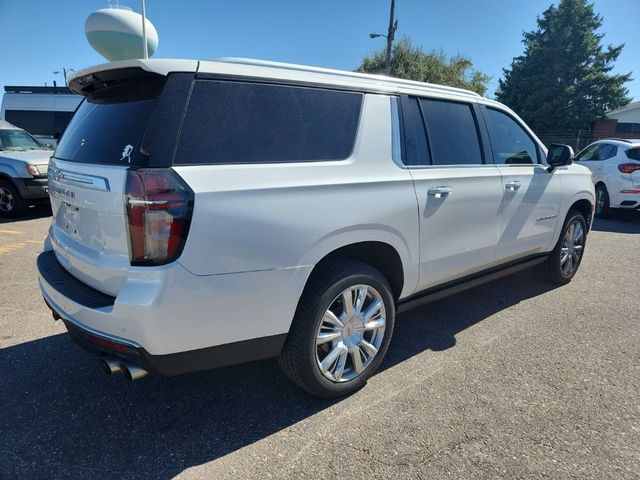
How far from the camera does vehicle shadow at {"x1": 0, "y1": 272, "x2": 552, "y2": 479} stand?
2170 mm

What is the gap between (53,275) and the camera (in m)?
2.60

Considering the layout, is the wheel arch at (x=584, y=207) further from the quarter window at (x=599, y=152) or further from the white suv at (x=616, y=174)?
the quarter window at (x=599, y=152)

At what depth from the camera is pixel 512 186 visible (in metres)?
3.79

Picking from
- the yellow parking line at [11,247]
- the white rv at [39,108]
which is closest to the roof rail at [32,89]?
the white rv at [39,108]

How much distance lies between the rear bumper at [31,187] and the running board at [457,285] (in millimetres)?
7723

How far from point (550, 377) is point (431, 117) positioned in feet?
6.71

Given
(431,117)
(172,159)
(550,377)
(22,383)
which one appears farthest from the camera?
(431,117)

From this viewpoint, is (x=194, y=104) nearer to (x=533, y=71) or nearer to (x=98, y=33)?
(x=98, y=33)

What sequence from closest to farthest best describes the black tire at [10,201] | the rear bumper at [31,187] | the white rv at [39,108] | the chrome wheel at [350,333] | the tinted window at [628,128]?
the chrome wheel at [350,333]
the rear bumper at [31,187]
the black tire at [10,201]
the white rv at [39,108]
the tinted window at [628,128]

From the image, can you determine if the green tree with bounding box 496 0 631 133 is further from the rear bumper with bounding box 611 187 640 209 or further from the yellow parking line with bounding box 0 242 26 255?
the yellow parking line with bounding box 0 242 26 255

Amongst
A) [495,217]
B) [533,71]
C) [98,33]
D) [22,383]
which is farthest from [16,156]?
[533,71]

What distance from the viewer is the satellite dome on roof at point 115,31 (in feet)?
57.8

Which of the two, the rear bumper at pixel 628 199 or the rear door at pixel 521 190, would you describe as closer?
the rear door at pixel 521 190

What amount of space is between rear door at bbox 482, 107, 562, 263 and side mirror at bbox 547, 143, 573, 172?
0.07 metres
